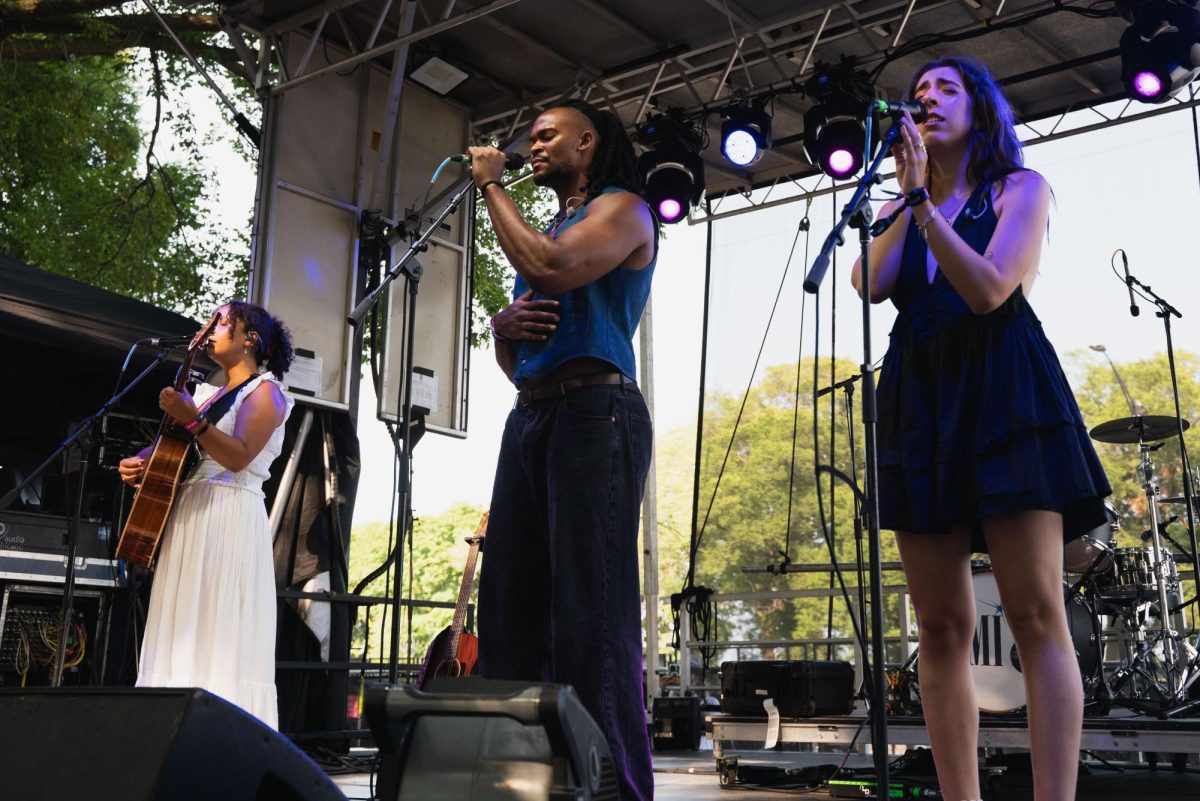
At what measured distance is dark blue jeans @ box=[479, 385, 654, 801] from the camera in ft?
6.97

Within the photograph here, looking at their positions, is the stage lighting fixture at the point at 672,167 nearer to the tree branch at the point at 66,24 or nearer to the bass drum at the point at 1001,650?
the bass drum at the point at 1001,650

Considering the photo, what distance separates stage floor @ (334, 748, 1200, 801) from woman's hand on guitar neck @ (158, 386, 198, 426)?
132 cm

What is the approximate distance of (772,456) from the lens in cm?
1677

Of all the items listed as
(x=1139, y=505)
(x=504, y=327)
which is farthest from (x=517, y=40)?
(x=1139, y=505)

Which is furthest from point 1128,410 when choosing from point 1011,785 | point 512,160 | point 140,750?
point 140,750

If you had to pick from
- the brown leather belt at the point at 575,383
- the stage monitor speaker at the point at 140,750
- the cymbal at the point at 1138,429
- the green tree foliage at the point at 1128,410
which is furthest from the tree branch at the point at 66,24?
the green tree foliage at the point at 1128,410

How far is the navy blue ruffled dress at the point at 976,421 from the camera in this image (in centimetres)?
204

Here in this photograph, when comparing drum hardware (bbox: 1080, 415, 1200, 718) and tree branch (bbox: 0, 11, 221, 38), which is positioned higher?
tree branch (bbox: 0, 11, 221, 38)

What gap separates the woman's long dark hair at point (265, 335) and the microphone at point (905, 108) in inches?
97.4

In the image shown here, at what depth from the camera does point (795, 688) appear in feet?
18.3

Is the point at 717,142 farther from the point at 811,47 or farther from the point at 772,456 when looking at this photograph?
the point at 772,456

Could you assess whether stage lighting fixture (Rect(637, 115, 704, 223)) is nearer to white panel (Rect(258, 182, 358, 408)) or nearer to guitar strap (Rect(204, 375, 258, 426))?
white panel (Rect(258, 182, 358, 408))

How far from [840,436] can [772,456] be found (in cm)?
470

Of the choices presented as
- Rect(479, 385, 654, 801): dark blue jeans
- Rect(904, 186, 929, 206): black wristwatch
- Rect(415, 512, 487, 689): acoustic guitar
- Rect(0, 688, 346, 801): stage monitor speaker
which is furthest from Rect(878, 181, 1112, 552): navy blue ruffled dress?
Rect(415, 512, 487, 689): acoustic guitar
